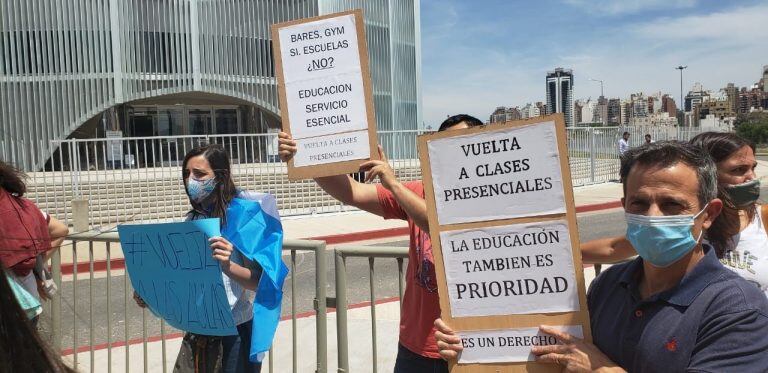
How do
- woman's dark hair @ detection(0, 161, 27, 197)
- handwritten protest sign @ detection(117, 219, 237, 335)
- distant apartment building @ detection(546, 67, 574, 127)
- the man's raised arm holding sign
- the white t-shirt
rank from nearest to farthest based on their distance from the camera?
woman's dark hair @ detection(0, 161, 27, 197) < the white t-shirt < the man's raised arm holding sign < handwritten protest sign @ detection(117, 219, 237, 335) < distant apartment building @ detection(546, 67, 574, 127)

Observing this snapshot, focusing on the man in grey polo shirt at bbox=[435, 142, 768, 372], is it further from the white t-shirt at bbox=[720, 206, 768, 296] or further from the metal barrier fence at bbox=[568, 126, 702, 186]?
the metal barrier fence at bbox=[568, 126, 702, 186]

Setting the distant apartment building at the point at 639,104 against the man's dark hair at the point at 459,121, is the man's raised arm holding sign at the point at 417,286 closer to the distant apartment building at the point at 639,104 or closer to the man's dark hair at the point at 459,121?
the man's dark hair at the point at 459,121

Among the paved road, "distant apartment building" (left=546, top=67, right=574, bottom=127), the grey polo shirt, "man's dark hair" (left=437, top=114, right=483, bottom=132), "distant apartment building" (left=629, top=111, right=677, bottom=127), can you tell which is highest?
"distant apartment building" (left=546, top=67, right=574, bottom=127)

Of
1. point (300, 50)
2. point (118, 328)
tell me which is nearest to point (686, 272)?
point (300, 50)

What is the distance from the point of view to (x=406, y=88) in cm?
2719

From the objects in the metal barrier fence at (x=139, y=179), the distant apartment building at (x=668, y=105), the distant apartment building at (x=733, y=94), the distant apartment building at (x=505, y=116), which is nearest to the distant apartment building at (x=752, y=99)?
the distant apartment building at (x=733, y=94)

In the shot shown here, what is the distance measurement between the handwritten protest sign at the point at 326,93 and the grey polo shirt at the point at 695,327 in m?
1.27

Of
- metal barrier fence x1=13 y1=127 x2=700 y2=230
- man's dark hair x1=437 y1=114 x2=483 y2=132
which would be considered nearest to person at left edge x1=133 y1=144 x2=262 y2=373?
man's dark hair x1=437 y1=114 x2=483 y2=132

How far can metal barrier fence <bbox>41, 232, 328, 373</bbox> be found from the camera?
3.35 meters

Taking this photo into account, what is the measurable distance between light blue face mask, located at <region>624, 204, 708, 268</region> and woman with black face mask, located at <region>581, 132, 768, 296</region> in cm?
64

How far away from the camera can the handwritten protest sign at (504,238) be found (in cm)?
192

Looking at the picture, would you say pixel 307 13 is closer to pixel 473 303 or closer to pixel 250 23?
pixel 250 23

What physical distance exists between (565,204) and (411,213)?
661 millimetres

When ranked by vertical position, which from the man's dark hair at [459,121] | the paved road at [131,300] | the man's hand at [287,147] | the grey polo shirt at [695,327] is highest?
the man's dark hair at [459,121]
